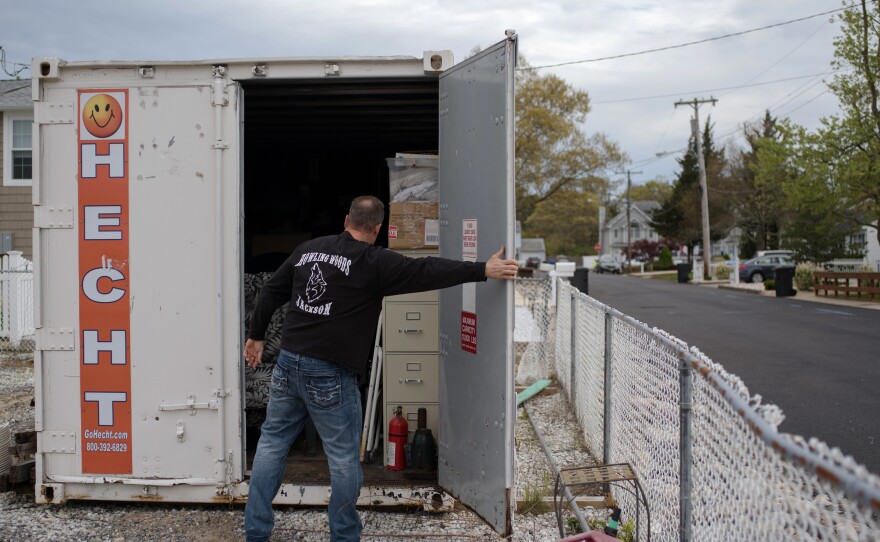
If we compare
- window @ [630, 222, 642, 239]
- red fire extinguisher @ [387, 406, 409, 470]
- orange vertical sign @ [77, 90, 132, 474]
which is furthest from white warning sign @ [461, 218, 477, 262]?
window @ [630, 222, 642, 239]

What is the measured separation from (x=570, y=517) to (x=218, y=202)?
9.59ft

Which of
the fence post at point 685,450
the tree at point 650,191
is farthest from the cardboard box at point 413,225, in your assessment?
the tree at point 650,191

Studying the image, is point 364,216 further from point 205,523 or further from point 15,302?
point 15,302

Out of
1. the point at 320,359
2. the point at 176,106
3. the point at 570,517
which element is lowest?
the point at 570,517

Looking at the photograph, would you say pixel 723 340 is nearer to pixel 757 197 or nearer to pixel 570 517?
pixel 570 517

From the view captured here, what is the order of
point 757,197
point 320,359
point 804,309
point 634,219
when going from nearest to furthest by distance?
1. point 320,359
2. point 804,309
3. point 757,197
4. point 634,219

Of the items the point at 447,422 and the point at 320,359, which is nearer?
the point at 320,359

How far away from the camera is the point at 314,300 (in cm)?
421

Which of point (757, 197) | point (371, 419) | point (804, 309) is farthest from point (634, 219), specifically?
point (371, 419)

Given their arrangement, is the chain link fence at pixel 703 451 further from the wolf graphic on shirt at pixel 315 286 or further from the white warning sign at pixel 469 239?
the wolf graphic on shirt at pixel 315 286

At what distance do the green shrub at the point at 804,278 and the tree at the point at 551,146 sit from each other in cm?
1215

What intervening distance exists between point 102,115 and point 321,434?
2514 mm

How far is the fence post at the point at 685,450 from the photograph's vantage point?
3201 mm

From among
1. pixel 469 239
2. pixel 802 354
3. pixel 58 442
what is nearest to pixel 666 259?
pixel 802 354
